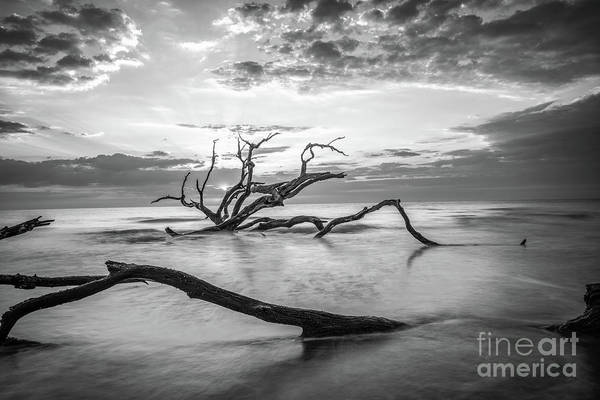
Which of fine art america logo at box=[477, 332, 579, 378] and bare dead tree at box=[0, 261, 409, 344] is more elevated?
bare dead tree at box=[0, 261, 409, 344]

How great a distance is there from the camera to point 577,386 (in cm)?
291

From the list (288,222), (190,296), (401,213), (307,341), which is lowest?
(307,341)

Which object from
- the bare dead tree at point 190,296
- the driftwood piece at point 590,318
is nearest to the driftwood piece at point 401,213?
the driftwood piece at point 590,318

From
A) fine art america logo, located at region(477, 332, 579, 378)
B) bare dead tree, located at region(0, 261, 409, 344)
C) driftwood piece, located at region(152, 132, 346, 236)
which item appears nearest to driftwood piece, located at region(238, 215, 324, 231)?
driftwood piece, located at region(152, 132, 346, 236)

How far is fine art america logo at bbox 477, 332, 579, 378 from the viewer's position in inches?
124

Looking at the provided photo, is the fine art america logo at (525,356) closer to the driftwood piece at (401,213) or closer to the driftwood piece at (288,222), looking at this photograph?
the driftwood piece at (401,213)

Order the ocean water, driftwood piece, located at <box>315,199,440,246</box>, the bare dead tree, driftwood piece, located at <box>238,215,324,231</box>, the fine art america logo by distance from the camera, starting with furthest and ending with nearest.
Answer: driftwood piece, located at <box>238,215,324,231</box> → driftwood piece, located at <box>315,199,440,246</box> → the bare dead tree → the fine art america logo → the ocean water

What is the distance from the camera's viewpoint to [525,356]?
3.48 metres

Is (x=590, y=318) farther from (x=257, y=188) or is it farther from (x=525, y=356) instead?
(x=257, y=188)

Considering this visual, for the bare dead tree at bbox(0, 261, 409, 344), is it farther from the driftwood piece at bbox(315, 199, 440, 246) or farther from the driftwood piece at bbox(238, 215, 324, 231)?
the driftwood piece at bbox(238, 215, 324, 231)

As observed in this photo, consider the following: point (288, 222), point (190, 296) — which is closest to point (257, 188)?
point (288, 222)

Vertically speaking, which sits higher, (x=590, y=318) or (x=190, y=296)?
(x=190, y=296)

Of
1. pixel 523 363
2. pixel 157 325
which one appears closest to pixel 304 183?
pixel 157 325

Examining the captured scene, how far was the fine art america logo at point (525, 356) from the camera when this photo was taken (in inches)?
124
